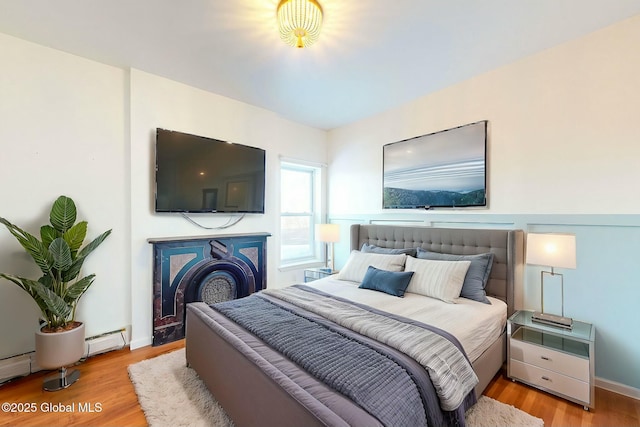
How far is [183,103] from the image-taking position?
3.04m

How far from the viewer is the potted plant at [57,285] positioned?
80.0 inches

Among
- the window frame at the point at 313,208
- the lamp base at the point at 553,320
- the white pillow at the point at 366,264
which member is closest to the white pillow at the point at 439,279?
the white pillow at the point at 366,264

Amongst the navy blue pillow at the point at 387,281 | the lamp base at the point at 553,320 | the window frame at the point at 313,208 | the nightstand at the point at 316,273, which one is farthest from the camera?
the window frame at the point at 313,208

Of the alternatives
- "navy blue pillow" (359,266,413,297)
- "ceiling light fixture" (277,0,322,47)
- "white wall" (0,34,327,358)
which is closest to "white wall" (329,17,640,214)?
"navy blue pillow" (359,266,413,297)

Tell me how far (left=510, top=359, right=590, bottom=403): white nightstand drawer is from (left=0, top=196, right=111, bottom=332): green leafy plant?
3.58 m

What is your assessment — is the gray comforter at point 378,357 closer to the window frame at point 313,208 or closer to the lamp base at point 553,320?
the lamp base at point 553,320

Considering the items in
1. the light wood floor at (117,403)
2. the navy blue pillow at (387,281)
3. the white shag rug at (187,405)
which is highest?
the navy blue pillow at (387,281)

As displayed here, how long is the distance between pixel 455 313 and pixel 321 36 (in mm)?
2422

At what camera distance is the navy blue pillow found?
2562 millimetres

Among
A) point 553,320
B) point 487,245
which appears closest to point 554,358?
point 553,320

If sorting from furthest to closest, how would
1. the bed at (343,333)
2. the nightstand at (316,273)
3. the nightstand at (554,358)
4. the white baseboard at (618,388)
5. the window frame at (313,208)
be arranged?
the window frame at (313,208) < the nightstand at (316,273) < the white baseboard at (618,388) < the nightstand at (554,358) < the bed at (343,333)

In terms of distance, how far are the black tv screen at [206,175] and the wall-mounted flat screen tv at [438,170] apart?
1.76 meters

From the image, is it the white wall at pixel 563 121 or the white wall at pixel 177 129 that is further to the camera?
the white wall at pixel 177 129

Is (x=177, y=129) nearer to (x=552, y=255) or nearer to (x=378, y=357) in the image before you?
(x=378, y=357)
